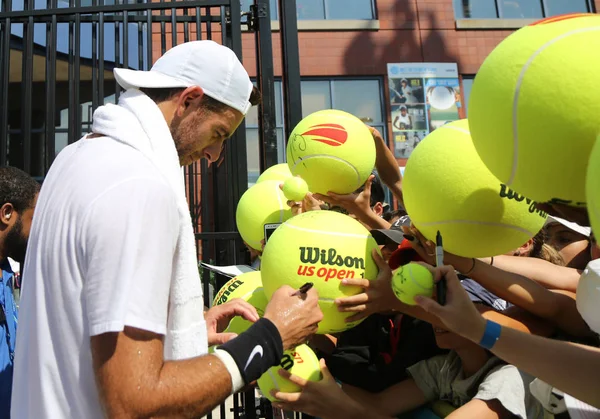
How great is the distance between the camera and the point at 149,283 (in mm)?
1242

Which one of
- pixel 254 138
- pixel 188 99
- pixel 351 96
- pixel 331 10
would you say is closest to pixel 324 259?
pixel 188 99

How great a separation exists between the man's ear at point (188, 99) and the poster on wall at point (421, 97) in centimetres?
897

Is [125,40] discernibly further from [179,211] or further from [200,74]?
[179,211]

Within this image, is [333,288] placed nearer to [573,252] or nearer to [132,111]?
[132,111]

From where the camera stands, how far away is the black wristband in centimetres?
142

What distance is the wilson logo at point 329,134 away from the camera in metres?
2.42

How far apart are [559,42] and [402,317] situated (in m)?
1.44

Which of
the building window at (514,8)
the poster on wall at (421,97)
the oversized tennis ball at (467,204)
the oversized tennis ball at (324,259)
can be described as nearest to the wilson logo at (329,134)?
the oversized tennis ball at (324,259)

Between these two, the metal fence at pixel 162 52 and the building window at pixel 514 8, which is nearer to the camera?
the metal fence at pixel 162 52

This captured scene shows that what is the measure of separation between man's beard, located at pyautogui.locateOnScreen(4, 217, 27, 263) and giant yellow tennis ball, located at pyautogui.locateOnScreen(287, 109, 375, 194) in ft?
5.29

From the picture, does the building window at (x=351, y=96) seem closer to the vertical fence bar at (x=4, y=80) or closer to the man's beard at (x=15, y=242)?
the vertical fence bar at (x=4, y=80)

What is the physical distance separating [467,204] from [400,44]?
9729 millimetres

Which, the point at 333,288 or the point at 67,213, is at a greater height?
the point at 67,213

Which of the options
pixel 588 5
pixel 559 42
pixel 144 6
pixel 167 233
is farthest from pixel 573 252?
pixel 588 5
